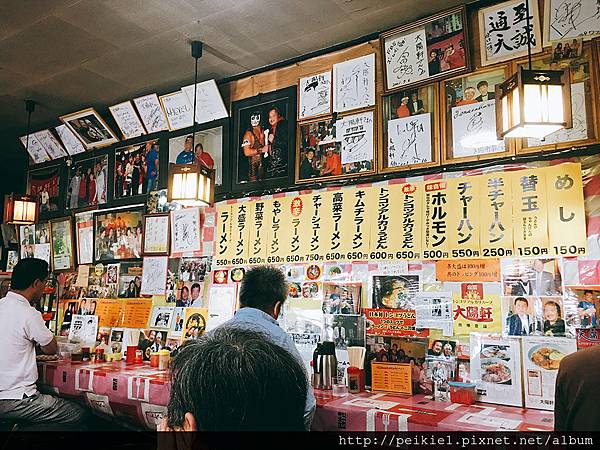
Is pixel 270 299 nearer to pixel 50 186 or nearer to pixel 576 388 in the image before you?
pixel 576 388

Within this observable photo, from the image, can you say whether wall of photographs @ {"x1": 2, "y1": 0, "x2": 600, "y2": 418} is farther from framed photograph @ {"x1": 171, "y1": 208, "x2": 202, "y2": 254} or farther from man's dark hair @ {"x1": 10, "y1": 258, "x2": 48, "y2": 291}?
man's dark hair @ {"x1": 10, "y1": 258, "x2": 48, "y2": 291}

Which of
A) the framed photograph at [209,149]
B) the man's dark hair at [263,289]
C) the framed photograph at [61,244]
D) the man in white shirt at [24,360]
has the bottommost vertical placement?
the man in white shirt at [24,360]

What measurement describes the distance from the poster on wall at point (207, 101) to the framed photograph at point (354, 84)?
1063mm

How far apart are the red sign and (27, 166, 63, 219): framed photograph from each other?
13.0ft

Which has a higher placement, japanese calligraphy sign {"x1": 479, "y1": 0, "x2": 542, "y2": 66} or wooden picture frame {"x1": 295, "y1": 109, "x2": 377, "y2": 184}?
japanese calligraphy sign {"x1": 479, "y1": 0, "x2": 542, "y2": 66}

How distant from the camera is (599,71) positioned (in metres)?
2.75

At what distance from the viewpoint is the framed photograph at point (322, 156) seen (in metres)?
3.57

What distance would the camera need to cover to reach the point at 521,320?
2832 millimetres

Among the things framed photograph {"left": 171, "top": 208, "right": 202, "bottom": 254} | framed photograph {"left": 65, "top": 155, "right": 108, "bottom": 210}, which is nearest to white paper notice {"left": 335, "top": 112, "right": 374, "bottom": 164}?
framed photograph {"left": 171, "top": 208, "right": 202, "bottom": 254}

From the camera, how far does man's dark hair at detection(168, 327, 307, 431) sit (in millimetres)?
986

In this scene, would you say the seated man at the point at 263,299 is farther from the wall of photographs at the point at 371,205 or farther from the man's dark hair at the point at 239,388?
the man's dark hair at the point at 239,388

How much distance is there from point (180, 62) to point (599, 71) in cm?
295

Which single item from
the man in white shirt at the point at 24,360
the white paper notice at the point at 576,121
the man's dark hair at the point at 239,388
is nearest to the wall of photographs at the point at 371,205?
the white paper notice at the point at 576,121

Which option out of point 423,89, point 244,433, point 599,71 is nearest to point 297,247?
point 423,89
